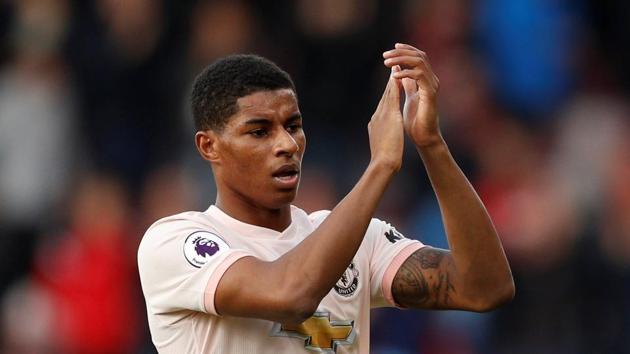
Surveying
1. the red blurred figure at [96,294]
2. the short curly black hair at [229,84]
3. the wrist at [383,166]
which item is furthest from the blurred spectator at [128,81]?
the wrist at [383,166]

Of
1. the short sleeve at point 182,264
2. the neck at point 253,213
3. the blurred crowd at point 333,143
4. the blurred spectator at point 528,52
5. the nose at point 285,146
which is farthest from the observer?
the blurred spectator at point 528,52

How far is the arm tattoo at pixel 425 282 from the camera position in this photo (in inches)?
220

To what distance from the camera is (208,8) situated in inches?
456

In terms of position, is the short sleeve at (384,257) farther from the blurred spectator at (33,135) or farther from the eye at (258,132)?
the blurred spectator at (33,135)

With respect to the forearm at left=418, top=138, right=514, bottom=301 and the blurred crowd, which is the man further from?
the blurred crowd

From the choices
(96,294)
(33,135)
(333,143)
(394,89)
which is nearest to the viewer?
(394,89)

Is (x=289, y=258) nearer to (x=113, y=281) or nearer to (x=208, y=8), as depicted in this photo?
(x=113, y=281)

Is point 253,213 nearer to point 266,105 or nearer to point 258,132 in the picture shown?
point 258,132

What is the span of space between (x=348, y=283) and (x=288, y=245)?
0.92 ft

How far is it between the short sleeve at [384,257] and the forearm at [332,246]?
818mm

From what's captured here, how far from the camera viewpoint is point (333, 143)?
10719 mm

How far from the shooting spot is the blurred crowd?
374 inches

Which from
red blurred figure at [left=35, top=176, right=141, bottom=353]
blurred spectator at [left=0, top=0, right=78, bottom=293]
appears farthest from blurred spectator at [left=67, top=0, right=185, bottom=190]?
red blurred figure at [left=35, top=176, right=141, bottom=353]

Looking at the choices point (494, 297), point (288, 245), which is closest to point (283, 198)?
point (288, 245)
